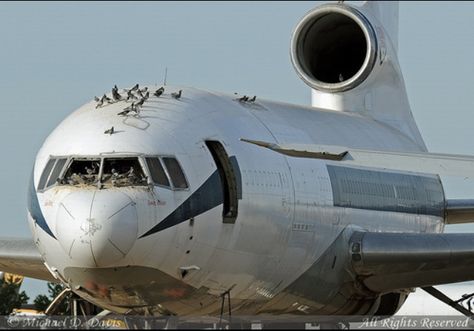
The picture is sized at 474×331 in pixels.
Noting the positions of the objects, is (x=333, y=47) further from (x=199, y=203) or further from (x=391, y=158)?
(x=199, y=203)

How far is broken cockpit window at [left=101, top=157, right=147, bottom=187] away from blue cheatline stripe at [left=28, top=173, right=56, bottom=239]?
1307 mm

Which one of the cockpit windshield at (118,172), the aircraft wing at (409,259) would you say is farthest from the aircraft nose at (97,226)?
the aircraft wing at (409,259)

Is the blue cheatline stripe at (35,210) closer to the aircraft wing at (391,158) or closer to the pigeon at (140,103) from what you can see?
the pigeon at (140,103)

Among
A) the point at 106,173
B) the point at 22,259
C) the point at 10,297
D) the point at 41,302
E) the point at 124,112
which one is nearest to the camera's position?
the point at 106,173

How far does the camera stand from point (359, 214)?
105 feet

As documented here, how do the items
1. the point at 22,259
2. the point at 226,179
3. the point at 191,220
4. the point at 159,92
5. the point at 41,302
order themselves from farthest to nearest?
the point at 41,302 < the point at 22,259 < the point at 159,92 < the point at 226,179 < the point at 191,220

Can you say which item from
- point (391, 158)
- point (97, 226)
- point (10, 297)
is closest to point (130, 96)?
point (97, 226)

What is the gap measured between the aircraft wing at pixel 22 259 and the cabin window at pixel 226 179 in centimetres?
709

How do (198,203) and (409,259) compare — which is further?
(409,259)

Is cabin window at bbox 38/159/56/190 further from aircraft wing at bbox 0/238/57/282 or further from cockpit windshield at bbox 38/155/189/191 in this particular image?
aircraft wing at bbox 0/238/57/282

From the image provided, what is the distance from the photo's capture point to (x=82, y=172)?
25125 millimetres

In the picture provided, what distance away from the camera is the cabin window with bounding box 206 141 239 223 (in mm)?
26422

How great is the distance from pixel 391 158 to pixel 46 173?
6.38 metres

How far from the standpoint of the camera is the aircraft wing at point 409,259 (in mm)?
30906
